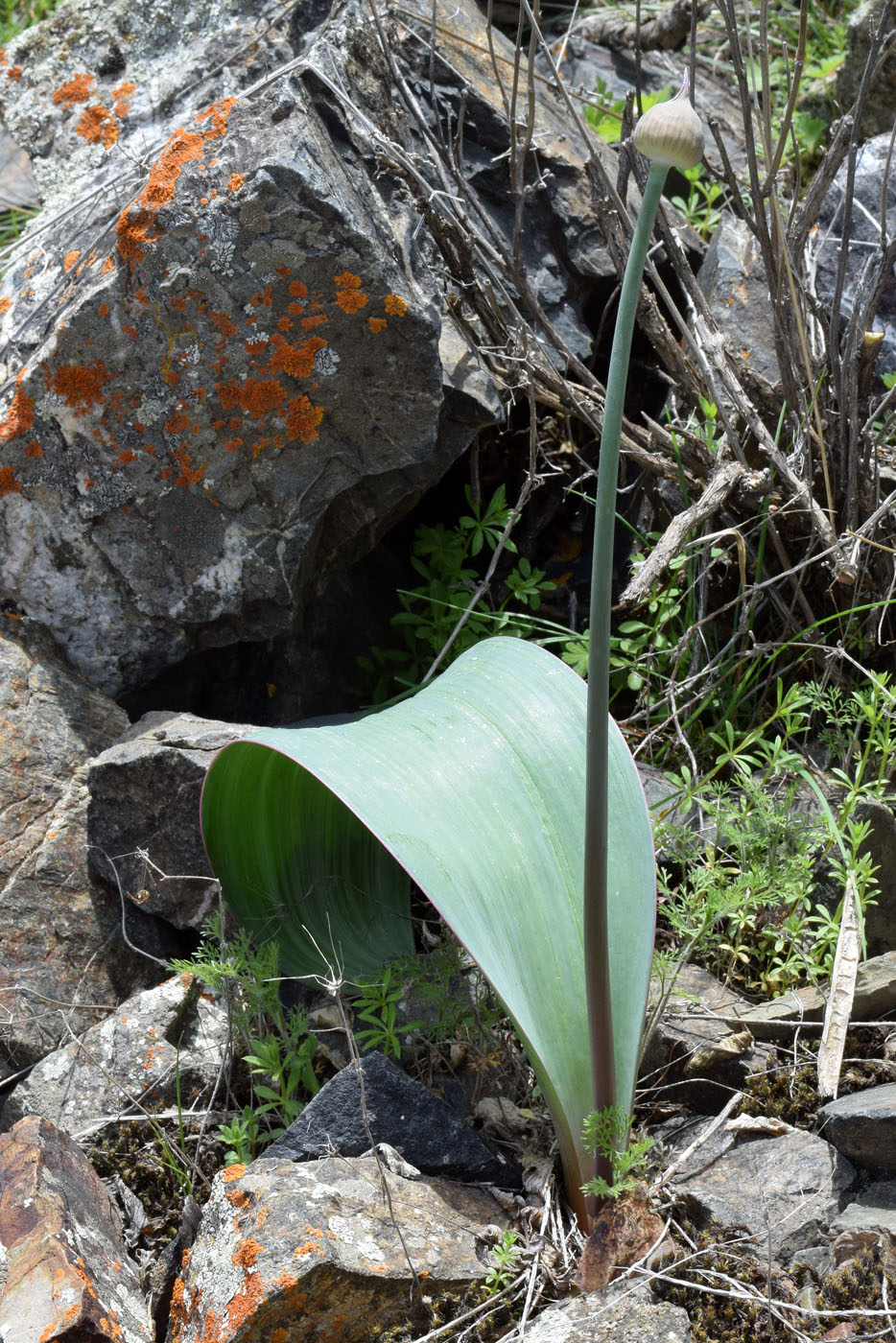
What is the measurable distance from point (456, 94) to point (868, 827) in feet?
6.49

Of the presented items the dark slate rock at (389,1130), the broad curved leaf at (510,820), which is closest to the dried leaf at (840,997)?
the broad curved leaf at (510,820)

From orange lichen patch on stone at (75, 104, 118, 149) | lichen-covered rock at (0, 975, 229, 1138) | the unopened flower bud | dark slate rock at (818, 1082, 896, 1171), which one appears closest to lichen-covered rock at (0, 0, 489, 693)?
orange lichen patch on stone at (75, 104, 118, 149)

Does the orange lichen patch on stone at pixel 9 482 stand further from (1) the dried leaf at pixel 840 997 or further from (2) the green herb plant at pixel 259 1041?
(1) the dried leaf at pixel 840 997

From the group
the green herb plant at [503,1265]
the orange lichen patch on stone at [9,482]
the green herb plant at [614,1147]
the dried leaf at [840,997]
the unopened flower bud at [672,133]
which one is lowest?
the dried leaf at [840,997]

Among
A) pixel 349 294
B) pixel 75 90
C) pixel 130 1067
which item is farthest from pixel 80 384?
pixel 130 1067

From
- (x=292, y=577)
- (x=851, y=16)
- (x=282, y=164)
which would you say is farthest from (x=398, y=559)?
(x=851, y=16)

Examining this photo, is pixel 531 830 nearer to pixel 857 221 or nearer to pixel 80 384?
pixel 80 384

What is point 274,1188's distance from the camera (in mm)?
1495

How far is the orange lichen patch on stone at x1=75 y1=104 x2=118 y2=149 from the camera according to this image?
2729mm

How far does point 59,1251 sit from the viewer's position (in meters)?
1.45

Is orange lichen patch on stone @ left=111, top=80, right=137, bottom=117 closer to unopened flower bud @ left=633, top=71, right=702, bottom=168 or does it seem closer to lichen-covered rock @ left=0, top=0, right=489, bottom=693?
lichen-covered rock @ left=0, top=0, right=489, bottom=693

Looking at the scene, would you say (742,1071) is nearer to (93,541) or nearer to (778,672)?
(778,672)

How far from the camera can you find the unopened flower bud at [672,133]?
3.24 ft

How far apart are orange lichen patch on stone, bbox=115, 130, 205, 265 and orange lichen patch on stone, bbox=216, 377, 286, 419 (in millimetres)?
298
